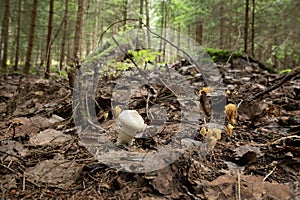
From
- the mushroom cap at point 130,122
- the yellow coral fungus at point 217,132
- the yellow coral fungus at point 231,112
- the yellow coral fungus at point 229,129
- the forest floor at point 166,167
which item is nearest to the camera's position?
the forest floor at point 166,167

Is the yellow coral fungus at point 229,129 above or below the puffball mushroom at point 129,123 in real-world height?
below

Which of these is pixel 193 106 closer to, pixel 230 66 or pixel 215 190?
pixel 215 190

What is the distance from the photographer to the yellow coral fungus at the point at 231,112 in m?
2.61

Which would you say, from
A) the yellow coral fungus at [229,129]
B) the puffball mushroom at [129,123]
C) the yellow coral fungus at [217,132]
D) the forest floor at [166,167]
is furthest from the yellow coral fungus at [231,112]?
the puffball mushroom at [129,123]

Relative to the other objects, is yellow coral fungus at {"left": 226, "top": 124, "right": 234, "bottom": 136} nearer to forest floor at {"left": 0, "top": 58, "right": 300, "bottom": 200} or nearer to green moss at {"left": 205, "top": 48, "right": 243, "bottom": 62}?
forest floor at {"left": 0, "top": 58, "right": 300, "bottom": 200}

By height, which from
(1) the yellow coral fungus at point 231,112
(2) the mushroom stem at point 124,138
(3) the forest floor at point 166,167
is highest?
(1) the yellow coral fungus at point 231,112

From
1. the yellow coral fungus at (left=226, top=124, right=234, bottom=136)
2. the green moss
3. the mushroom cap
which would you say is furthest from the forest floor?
the green moss

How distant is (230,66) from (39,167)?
211 inches

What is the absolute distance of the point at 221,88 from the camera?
13.2 feet

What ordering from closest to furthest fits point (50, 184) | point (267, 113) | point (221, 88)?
point (50, 184) < point (267, 113) < point (221, 88)

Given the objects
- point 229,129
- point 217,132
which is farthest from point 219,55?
point 217,132

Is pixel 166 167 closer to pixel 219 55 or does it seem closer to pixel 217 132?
pixel 217 132

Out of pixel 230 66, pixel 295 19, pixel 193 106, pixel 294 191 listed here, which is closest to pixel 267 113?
pixel 193 106

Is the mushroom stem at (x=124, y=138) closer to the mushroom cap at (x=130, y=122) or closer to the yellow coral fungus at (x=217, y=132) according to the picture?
the mushroom cap at (x=130, y=122)
